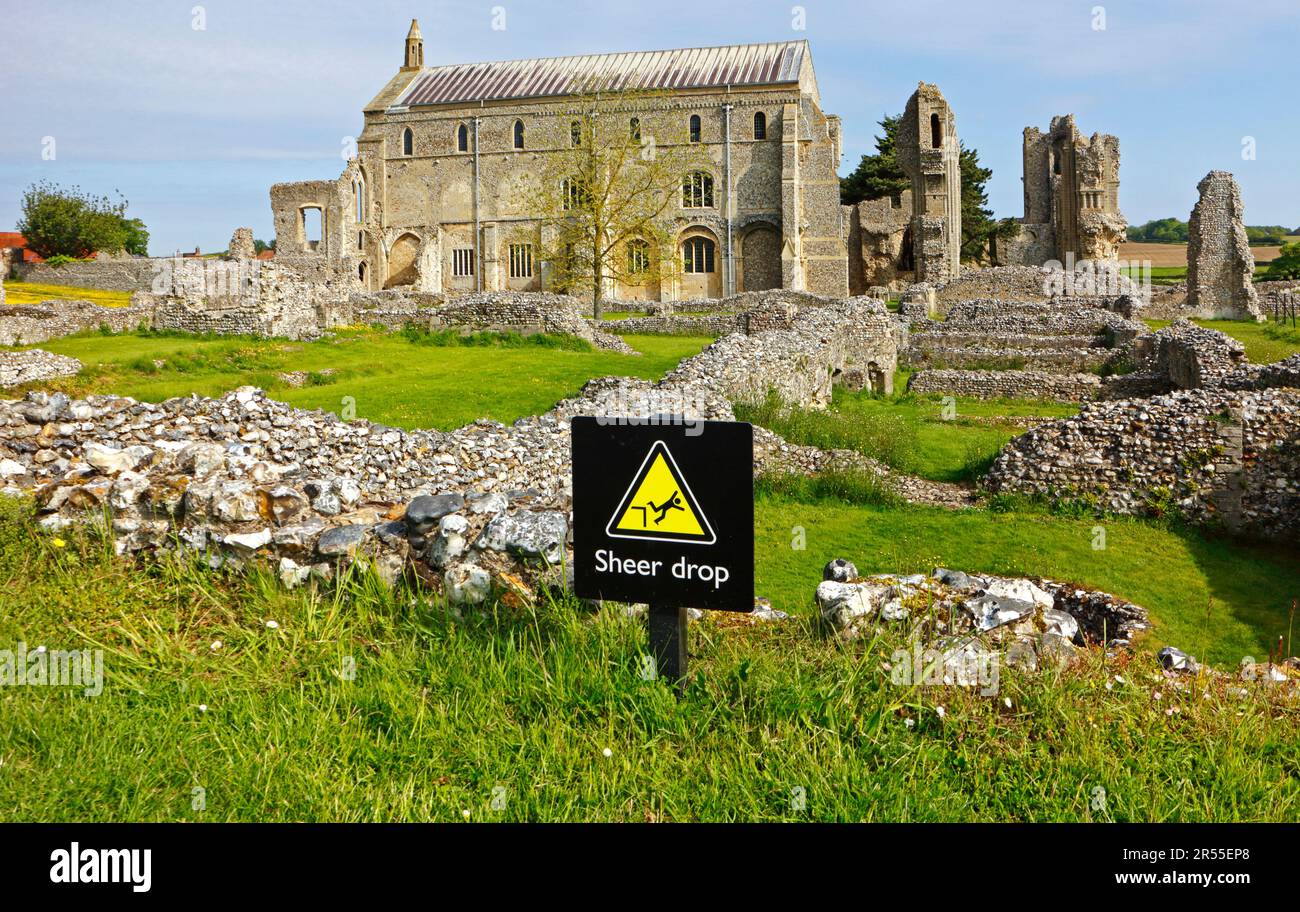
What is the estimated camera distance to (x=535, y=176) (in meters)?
58.7

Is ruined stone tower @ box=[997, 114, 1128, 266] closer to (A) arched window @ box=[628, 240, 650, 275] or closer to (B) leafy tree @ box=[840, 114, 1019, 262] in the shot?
(B) leafy tree @ box=[840, 114, 1019, 262]

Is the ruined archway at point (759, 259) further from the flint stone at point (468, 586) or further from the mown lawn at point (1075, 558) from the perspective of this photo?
the flint stone at point (468, 586)

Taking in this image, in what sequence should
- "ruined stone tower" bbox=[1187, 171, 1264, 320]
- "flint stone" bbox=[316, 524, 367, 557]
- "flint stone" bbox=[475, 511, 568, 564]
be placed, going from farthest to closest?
"ruined stone tower" bbox=[1187, 171, 1264, 320] → "flint stone" bbox=[316, 524, 367, 557] → "flint stone" bbox=[475, 511, 568, 564]

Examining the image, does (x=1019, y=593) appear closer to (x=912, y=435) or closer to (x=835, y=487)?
(x=835, y=487)

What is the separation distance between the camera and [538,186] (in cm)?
5853

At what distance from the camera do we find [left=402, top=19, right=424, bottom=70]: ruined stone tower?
64.9m

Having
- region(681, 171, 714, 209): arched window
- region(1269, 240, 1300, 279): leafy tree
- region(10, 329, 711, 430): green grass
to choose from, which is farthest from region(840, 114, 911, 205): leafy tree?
region(10, 329, 711, 430): green grass

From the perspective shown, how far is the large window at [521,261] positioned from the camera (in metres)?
58.3

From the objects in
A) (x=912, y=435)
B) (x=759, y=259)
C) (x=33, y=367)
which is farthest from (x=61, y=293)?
(x=912, y=435)

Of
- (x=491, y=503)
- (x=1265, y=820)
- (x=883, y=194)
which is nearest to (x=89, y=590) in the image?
(x=491, y=503)

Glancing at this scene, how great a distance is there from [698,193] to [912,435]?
43.5 meters

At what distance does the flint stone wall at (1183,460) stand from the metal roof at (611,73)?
48.1m

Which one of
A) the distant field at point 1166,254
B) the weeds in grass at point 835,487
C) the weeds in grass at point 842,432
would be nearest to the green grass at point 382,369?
the weeds in grass at point 842,432

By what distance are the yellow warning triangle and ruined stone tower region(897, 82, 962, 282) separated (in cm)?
4626
